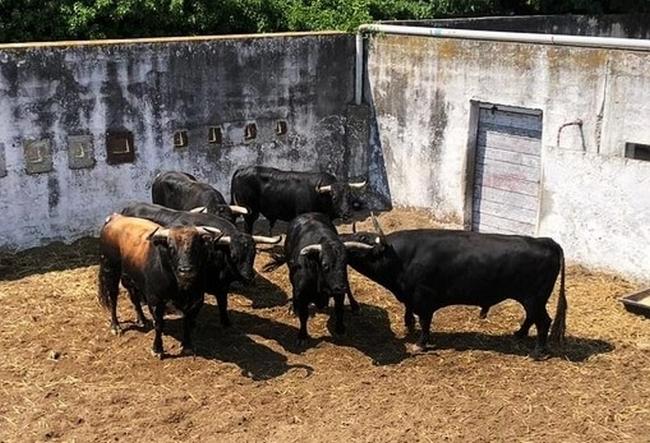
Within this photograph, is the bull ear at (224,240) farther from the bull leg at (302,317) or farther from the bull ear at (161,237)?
the bull leg at (302,317)

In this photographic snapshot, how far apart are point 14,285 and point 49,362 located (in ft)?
8.51

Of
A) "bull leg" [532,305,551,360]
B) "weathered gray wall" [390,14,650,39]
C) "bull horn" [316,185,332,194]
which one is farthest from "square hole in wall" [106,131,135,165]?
"bull leg" [532,305,551,360]

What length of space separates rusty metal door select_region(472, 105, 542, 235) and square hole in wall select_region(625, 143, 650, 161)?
149cm

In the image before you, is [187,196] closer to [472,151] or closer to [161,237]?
[161,237]

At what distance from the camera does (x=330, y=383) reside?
28.5 feet

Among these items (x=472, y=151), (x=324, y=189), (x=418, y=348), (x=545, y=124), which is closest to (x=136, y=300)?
(x=418, y=348)

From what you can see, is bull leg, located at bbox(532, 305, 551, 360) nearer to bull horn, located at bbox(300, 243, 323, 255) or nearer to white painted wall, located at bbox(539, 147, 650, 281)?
bull horn, located at bbox(300, 243, 323, 255)

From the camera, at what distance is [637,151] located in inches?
458

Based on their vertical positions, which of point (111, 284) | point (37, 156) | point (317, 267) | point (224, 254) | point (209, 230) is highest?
point (37, 156)

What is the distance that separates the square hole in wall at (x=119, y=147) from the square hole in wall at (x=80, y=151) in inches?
10.6

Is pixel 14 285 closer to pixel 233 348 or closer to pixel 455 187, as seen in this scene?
pixel 233 348

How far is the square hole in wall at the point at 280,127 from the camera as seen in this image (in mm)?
14438

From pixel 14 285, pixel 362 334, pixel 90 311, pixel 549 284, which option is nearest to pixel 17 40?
pixel 14 285

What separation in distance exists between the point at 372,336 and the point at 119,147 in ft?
17.4
